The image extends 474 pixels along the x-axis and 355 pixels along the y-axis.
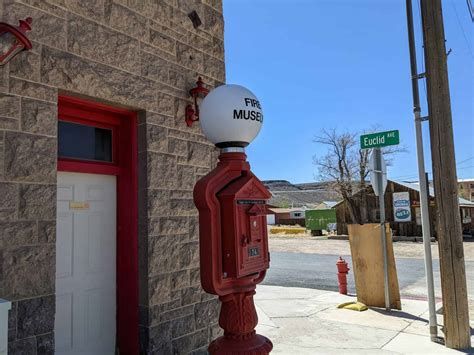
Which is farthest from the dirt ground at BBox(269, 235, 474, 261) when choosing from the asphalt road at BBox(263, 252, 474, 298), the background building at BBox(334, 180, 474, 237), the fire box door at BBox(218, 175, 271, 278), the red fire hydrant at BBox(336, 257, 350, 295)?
the fire box door at BBox(218, 175, 271, 278)

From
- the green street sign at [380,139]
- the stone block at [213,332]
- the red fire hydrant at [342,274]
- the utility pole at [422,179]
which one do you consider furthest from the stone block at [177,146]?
the red fire hydrant at [342,274]

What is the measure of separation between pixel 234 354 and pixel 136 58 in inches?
113

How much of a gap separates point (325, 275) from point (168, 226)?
869 cm

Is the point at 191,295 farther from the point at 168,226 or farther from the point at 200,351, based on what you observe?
the point at 168,226

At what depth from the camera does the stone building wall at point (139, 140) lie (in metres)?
2.96

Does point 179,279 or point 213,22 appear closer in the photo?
point 179,279

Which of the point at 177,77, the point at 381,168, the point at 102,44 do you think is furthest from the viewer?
the point at 381,168

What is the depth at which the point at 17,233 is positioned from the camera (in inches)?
116

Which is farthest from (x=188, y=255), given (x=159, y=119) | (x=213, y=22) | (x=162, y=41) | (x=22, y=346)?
(x=213, y=22)

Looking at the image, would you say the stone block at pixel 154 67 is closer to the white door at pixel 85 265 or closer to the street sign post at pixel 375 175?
the white door at pixel 85 265

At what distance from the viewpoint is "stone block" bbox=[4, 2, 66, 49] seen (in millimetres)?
3018

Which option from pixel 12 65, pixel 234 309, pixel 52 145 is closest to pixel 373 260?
pixel 234 309

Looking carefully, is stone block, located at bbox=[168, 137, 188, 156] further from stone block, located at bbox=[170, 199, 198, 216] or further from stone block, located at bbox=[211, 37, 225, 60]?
stone block, located at bbox=[211, 37, 225, 60]

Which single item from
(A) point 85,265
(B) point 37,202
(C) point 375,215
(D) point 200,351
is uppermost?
(B) point 37,202
